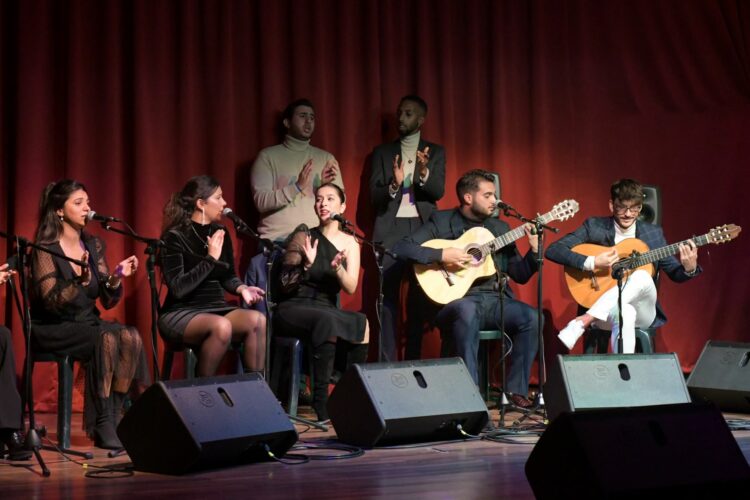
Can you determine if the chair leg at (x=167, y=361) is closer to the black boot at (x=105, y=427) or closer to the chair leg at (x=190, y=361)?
the chair leg at (x=190, y=361)

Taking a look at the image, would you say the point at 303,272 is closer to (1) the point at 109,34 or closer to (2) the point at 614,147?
(1) the point at 109,34

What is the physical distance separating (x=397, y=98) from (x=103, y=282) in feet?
8.57

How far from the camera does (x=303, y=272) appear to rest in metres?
5.70

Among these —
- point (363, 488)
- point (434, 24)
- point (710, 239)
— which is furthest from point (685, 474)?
point (434, 24)

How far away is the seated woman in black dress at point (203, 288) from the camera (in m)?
Result: 5.14

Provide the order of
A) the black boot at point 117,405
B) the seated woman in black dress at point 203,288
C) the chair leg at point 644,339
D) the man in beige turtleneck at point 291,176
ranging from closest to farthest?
the black boot at point 117,405 < the seated woman in black dress at point 203,288 < the chair leg at point 644,339 < the man in beige turtleneck at point 291,176

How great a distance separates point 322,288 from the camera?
5.82 m

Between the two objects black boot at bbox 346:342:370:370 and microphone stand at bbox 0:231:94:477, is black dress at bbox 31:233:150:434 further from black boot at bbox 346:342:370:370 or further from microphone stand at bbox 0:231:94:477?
black boot at bbox 346:342:370:370

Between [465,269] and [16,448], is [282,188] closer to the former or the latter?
[465,269]

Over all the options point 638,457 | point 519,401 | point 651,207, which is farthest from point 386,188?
point 638,457

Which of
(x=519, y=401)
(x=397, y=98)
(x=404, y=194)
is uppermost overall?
(x=397, y=98)

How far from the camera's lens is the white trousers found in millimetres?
5879

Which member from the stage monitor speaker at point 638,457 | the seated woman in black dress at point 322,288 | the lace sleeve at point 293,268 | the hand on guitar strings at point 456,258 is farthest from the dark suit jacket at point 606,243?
the stage monitor speaker at point 638,457

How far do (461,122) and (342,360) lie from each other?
2081 millimetres
